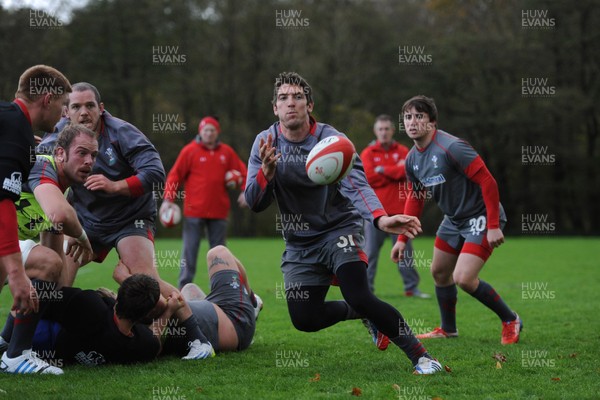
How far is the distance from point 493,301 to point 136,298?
375cm

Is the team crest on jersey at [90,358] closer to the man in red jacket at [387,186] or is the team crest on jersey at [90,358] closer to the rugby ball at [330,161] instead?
the rugby ball at [330,161]

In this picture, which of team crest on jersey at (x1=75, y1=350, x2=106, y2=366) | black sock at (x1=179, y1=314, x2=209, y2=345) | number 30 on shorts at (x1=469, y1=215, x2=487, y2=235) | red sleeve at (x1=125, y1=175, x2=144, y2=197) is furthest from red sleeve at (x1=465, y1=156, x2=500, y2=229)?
team crest on jersey at (x1=75, y1=350, x2=106, y2=366)

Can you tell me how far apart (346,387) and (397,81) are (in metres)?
35.0

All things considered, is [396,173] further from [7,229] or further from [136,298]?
[7,229]

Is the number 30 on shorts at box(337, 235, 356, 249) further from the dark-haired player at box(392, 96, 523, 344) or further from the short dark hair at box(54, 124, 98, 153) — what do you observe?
the short dark hair at box(54, 124, 98, 153)

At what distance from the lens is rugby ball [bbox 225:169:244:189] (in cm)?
1180

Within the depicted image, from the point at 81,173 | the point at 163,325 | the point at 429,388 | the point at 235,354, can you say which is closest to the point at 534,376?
the point at 429,388

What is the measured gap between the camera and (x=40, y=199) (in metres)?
5.18

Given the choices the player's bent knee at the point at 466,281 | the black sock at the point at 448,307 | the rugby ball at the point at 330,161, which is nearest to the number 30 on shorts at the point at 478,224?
the player's bent knee at the point at 466,281

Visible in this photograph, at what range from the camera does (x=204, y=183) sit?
1176cm

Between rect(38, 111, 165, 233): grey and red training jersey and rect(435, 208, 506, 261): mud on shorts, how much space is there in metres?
2.93

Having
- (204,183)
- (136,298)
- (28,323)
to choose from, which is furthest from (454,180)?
(204,183)

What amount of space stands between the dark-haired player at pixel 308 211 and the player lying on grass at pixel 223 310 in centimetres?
71

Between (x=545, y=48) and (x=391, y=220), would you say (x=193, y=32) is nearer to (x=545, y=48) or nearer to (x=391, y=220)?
(x=545, y=48)
